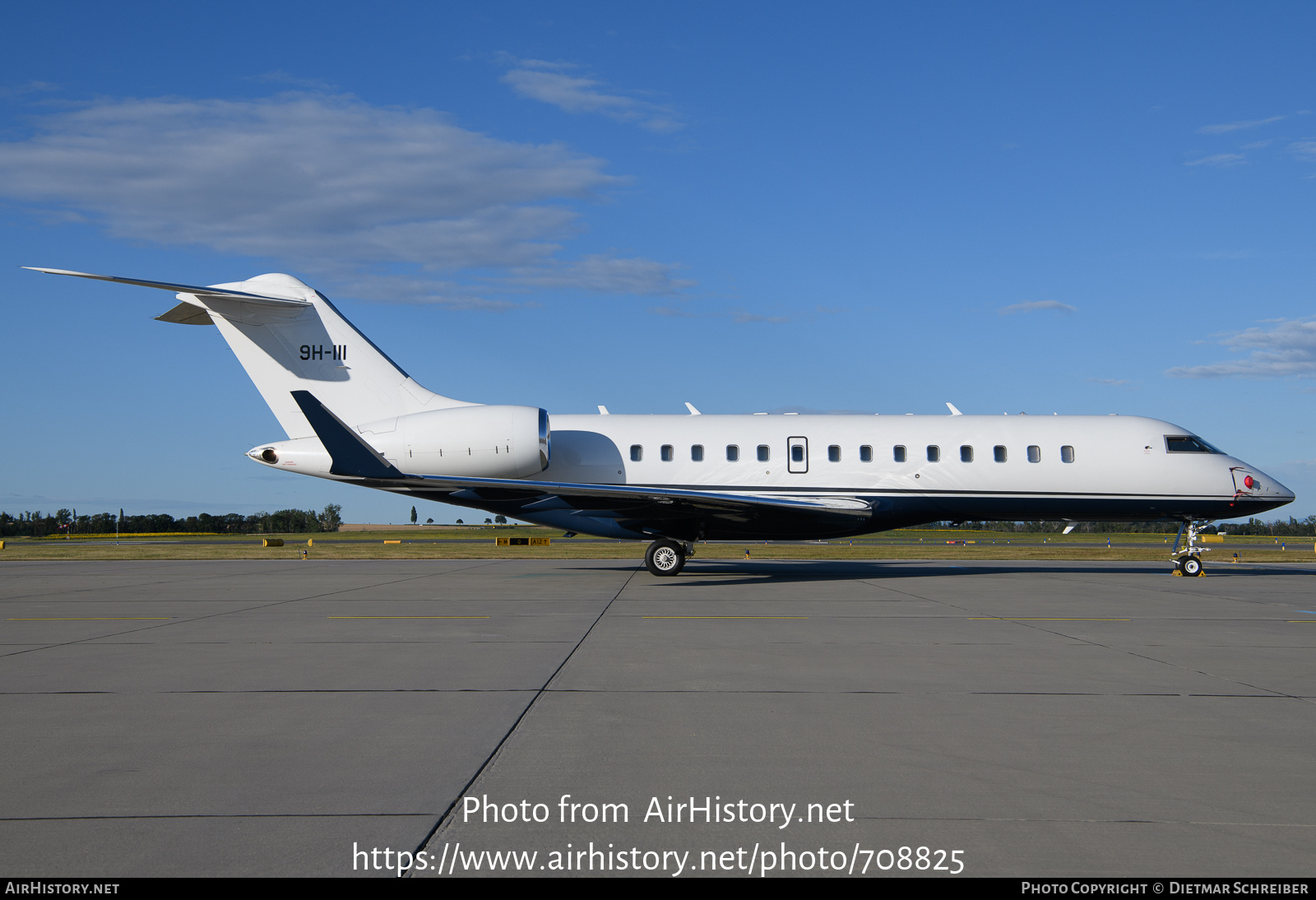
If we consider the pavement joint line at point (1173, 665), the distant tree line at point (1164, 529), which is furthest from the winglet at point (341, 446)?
the distant tree line at point (1164, 529)

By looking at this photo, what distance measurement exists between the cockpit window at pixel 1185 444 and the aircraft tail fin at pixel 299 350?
49.5 feet

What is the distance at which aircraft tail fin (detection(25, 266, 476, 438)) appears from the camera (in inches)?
690

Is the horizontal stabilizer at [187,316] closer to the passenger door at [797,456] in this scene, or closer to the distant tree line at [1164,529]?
the passenger door at [797,456]

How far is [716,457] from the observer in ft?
59.5

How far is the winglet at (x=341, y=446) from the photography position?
1548cm

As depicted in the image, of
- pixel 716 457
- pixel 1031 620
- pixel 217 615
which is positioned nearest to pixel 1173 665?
pixel 1031 620

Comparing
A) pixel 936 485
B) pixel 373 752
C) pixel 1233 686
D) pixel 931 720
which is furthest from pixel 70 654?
pixel 936 485

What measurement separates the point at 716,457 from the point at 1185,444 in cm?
1023

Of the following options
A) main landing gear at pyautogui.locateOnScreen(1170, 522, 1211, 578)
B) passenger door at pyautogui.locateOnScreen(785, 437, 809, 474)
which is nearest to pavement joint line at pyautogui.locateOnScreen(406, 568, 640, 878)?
passenger door at pyautogui.locateOnScreen(785, 437, 809, 474)

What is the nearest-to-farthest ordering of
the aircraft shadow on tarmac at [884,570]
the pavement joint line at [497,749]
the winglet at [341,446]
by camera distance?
the pavement joint line at [497,749] → the winglet at [341,446] → the aircraft shadow on tarmac at [884,570]

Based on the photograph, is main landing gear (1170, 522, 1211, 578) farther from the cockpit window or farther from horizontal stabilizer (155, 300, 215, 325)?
horizontal stabilizer (155, 300, 215, 325)

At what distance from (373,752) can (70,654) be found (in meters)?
5.09

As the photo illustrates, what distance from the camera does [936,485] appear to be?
712 inches

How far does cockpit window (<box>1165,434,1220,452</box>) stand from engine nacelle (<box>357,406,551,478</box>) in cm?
1338
